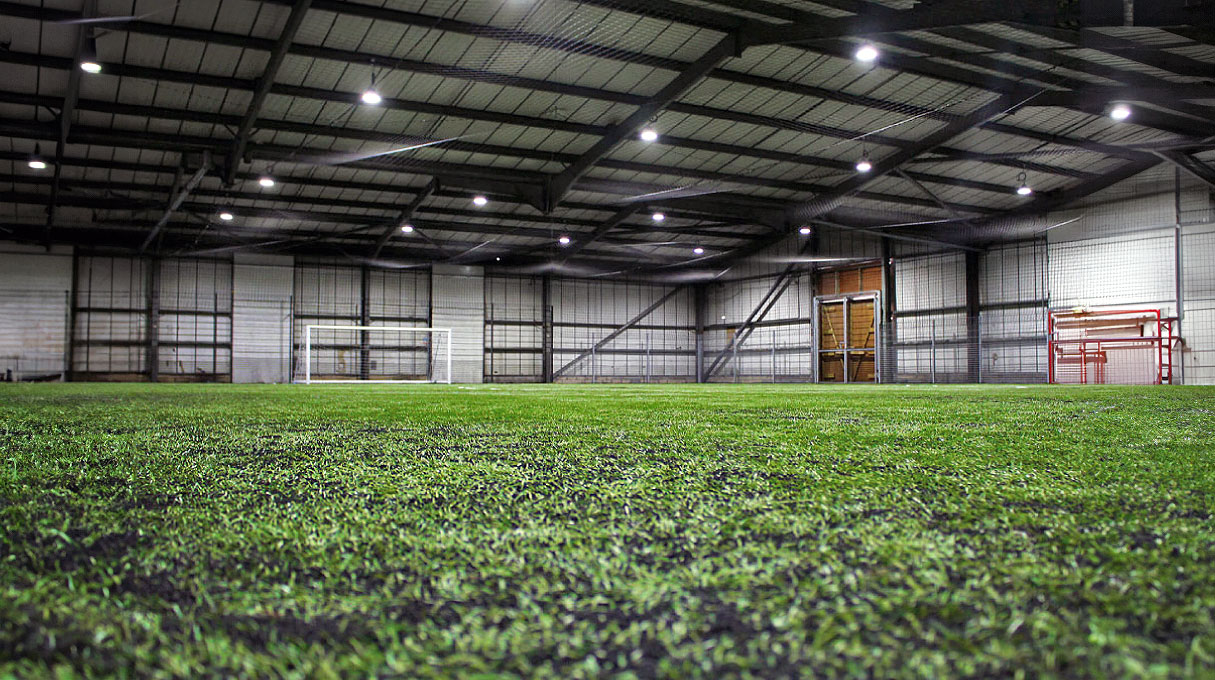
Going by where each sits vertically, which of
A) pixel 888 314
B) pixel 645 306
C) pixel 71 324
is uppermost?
pixel 645 306

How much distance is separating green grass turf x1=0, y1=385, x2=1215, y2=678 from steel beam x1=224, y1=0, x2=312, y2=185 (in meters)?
7.37

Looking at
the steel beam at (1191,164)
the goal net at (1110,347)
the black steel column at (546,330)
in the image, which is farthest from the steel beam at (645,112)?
the goal net at (1110,347)

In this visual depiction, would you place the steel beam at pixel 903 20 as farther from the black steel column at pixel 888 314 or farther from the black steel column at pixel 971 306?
the black steel column at pixel 888 314

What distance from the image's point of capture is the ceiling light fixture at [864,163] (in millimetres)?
12141

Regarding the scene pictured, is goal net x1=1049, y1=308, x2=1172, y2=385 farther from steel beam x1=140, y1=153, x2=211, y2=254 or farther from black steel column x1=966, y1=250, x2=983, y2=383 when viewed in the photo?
steel beam x1=140, y1=153, x2=211, y2=254

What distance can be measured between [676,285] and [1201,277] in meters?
14.1

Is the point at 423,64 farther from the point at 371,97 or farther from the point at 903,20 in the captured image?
the point at 903,20

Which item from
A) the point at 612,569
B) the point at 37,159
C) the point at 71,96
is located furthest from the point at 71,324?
the point at 612,569

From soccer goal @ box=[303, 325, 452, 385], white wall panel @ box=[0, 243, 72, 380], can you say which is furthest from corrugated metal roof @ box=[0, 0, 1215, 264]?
soccer goal @ box=[303, 325, 452, 385]

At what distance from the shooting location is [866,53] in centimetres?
831

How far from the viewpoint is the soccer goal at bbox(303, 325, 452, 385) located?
64.8 feet

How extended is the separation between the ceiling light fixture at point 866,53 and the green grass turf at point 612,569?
320 inches

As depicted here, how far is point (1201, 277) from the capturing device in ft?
45.8

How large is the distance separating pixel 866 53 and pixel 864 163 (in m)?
4.00
